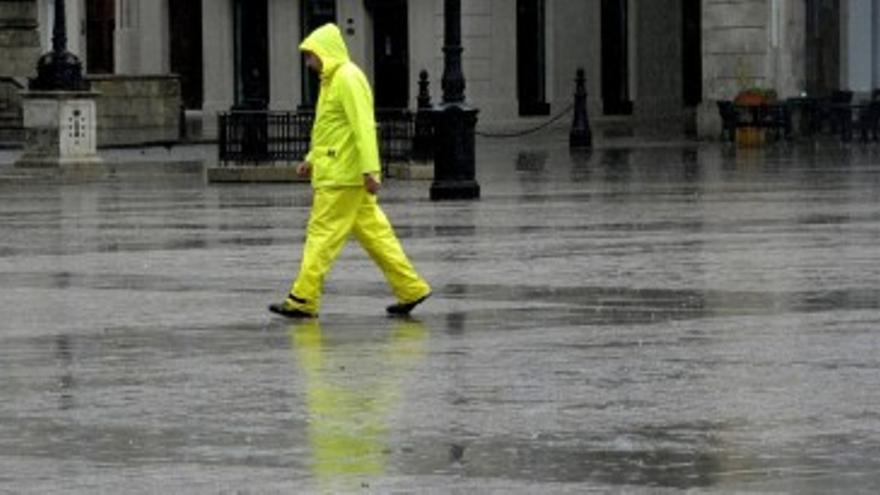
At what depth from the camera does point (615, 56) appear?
68062 mm

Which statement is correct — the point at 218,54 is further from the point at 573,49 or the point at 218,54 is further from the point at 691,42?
the point at 691,42

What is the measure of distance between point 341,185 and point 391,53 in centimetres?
4633

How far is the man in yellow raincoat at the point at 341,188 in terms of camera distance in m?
18.3

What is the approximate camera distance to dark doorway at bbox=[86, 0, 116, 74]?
71.1 m

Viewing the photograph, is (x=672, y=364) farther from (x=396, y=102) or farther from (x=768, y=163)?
(x=396, y=102)

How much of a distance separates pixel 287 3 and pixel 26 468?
54800 millimetres

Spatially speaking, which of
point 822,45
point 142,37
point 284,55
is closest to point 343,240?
point 822,45

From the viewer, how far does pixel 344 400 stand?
550 inches

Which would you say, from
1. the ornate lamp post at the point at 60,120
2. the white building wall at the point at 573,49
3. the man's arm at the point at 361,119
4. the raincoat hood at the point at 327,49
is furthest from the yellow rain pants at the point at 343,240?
the white building wall at the point at 573,49

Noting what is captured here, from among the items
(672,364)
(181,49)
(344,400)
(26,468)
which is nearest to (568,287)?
(672,364)

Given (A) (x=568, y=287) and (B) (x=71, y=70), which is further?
(B) (x=71, y=70)

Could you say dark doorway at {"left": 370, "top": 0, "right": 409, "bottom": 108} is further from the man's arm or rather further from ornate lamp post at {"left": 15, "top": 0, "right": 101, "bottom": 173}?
the man's arm

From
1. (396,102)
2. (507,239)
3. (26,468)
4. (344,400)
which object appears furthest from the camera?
(396,102)

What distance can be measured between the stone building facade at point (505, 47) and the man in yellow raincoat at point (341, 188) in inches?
1471
